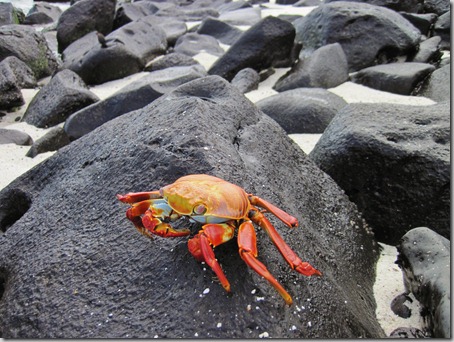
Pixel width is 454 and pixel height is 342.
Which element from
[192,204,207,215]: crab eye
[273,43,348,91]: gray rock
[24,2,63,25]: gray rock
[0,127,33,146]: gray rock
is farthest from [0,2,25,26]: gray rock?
[192,204,207,215]: crab eye

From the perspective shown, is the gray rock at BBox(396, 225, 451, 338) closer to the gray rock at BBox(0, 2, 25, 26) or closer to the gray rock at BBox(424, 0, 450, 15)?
the gray rock at BBox(424, 0, 450, 15)

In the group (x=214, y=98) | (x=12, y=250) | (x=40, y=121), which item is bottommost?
(x=40, y=121)

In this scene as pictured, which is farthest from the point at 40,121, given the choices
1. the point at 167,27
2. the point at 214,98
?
the point at 167,27

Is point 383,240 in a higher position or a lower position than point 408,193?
lower

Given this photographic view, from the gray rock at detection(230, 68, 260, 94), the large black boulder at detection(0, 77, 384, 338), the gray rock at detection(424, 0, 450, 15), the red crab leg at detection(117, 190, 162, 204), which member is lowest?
the gray rock at detection(424, 0, 450, 15)

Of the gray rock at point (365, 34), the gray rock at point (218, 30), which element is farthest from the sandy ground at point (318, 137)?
the gray rock at point (218, 30)

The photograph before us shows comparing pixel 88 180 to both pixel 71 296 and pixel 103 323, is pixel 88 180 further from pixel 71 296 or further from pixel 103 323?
pixel 103 323
